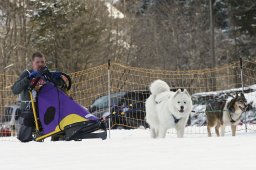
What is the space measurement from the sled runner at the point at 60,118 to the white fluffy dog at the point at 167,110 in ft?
5.21

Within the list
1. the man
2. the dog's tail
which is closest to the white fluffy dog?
the dog's tail

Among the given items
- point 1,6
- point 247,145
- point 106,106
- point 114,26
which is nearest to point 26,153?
point 247,145

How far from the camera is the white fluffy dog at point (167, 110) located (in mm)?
6891

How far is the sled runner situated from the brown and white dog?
339 centimetres

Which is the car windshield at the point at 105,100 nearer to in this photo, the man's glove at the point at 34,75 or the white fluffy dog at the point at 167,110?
the white fluffy dog at the point at 167,110

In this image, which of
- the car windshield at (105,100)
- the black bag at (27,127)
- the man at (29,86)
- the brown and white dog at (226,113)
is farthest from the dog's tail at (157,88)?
the car windshield at (105,100)

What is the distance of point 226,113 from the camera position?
8320mm

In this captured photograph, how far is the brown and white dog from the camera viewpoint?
8.24m

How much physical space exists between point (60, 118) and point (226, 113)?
3.83 m

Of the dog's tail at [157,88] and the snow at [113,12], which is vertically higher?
the snow at [113,12]

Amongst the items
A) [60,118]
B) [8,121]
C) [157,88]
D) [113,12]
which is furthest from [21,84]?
[113,12]

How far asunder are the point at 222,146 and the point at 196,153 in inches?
21.5

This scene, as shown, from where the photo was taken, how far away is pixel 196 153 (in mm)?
3531

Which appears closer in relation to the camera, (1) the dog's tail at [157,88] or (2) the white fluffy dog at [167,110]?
(2) the white fluffy dog at [167,110]
